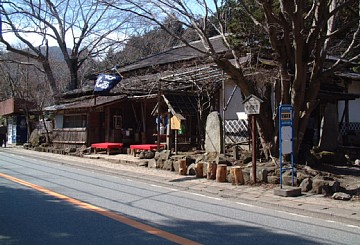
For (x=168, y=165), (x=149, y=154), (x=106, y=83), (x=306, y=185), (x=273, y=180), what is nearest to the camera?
(x=306, y=185)

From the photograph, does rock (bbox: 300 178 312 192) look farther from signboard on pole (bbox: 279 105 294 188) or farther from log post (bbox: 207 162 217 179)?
log post (bbox: 207 162 217 179)

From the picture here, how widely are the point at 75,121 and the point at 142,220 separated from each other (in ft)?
64.0

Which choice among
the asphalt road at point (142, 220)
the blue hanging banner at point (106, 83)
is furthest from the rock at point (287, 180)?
the blue hanging banner at point (106, 83)

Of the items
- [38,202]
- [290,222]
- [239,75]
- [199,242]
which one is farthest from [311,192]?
[38,202]

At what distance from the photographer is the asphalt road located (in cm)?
608

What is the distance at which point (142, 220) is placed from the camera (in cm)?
722

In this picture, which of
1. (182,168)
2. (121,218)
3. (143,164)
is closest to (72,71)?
(143,164)

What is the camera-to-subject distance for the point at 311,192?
10352mm

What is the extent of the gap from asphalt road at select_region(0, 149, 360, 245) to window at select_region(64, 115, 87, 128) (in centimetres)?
1387

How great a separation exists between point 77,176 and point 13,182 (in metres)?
2.47

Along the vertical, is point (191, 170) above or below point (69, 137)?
below

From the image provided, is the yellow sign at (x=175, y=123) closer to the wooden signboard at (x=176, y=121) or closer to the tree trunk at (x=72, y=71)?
the wooden signboard at (x=176, y=121)

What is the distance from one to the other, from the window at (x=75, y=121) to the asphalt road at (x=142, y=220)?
45.5 feet

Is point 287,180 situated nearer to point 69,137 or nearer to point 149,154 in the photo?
point 149,154
